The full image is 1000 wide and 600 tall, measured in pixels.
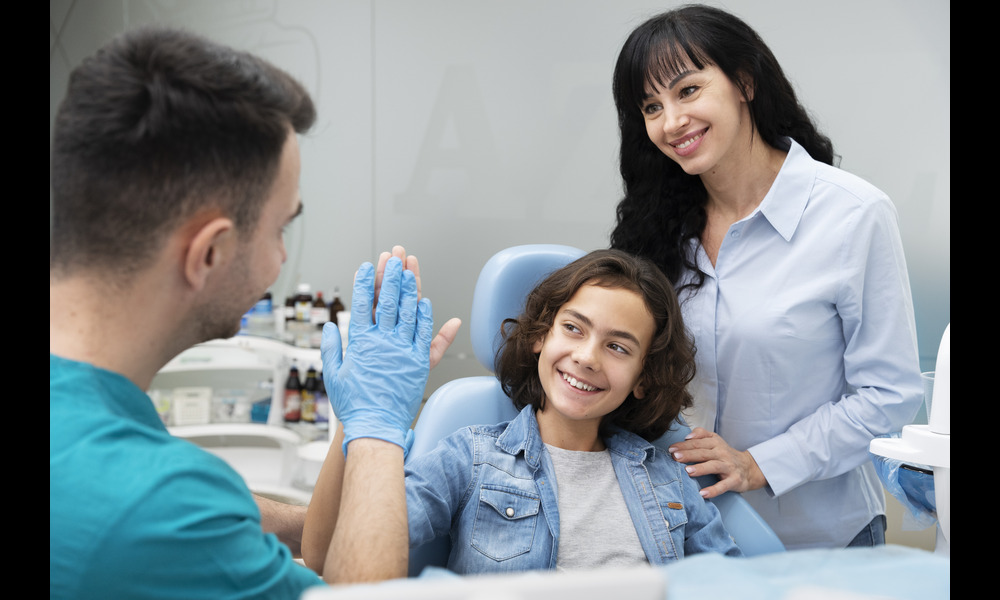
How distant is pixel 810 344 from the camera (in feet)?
4.98

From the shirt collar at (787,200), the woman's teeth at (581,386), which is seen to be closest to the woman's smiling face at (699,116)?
the shirt collar at (787,200)

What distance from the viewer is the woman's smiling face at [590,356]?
1.40 meters

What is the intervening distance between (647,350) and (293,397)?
6.20ft

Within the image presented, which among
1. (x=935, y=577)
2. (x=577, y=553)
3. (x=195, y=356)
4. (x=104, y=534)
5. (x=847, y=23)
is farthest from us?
(x=195, y=356)

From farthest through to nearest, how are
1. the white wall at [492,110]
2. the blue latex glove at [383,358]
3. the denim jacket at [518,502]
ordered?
the white wall at [492,110] → the denim jacket at [518,502] → the blue latex glove at [383,358]

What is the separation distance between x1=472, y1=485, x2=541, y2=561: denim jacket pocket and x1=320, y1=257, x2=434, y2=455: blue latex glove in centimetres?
23

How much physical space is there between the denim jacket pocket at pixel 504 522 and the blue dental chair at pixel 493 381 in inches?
7.9

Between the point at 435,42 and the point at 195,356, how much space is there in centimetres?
164

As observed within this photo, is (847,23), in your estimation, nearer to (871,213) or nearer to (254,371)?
(871,213)

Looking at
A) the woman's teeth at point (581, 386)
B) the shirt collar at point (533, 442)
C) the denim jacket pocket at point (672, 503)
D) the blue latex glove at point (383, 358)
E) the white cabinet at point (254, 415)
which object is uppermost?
the blue latex glove at point (383, 358)

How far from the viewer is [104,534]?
711 mm

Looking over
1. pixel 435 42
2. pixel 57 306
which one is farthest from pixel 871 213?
pixel 435 42

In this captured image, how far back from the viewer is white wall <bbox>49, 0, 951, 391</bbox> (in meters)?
2.83

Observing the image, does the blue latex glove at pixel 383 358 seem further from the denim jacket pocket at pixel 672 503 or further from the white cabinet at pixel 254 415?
the white cabinet at pixel 254 415
